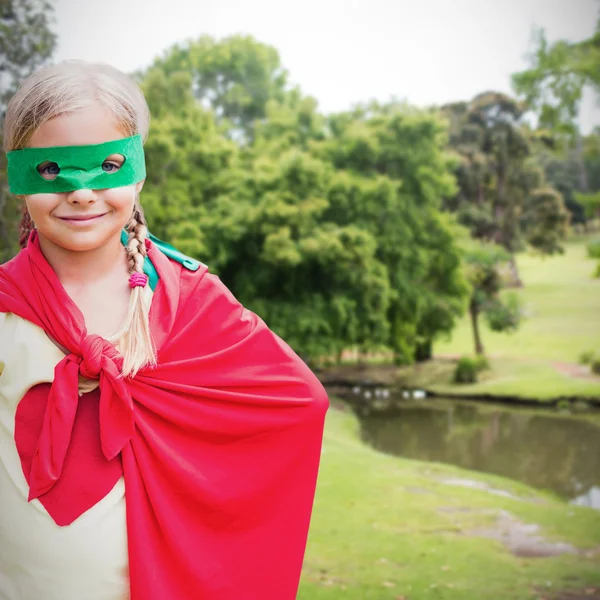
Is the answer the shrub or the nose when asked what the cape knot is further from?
the shrub

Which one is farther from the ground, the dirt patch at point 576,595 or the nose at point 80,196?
the nose at point 80,196

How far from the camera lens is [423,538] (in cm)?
715

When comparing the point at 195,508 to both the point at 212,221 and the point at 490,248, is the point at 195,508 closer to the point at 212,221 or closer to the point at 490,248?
the point at 212,221

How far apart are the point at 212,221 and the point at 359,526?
1079 cm

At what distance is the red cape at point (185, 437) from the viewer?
186 cm

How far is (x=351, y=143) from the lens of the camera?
60.8 ft

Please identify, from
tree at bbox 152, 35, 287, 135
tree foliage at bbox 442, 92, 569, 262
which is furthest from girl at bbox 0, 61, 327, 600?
tree at bbox 152, 35, 287, 135

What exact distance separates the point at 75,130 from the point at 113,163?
12cm

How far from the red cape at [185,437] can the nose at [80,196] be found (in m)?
0.18

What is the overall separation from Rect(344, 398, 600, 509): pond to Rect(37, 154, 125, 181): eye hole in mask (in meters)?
9.81

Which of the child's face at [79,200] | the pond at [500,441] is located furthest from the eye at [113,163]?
the pond at [500,441]

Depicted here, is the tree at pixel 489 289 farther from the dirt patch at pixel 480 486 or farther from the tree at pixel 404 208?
the dirt patch at pixel 480 486

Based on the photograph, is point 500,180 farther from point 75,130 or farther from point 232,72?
point 75,130

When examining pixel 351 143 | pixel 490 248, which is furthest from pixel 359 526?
pixel 490 248
